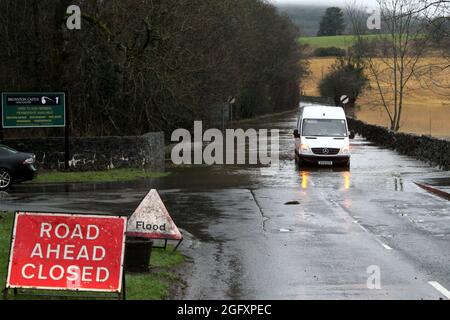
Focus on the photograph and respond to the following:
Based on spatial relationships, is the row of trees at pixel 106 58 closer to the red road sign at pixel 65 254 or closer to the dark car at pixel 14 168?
the dark car at pixel 14 168

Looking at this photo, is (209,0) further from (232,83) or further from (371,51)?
(371,51)

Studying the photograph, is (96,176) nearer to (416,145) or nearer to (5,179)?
(5,179)

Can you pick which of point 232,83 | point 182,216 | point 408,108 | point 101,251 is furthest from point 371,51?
point 101,251

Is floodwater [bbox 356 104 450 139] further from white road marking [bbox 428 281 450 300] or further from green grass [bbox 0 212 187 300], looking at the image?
white road marking [bbox 428 281 450 300]

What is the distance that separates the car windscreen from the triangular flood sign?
1915cm

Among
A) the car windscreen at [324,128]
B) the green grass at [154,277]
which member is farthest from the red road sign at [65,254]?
the car windscreen at [324,128]

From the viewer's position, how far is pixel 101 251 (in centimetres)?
826

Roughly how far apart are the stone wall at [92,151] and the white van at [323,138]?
6.36 m

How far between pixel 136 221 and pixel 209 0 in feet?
105

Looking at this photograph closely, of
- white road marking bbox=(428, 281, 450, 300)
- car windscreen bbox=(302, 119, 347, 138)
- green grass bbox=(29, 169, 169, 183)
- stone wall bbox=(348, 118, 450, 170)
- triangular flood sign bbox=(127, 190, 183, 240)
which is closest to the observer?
white road marking bbox=(428, 281, 450, 300)

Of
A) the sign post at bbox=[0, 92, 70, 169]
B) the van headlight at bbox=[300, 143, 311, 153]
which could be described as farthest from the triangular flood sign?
the van headlight at bbox=[300, 143, 311, 153]

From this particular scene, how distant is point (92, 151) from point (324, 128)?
400 inches

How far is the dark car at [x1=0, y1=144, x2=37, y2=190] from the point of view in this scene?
2275 centimetres

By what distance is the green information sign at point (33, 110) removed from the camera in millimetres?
26359
